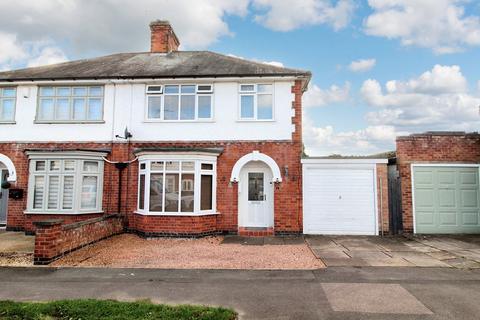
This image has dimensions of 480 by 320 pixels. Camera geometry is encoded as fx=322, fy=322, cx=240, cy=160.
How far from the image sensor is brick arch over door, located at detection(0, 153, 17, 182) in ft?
39.2

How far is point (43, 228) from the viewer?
24.7 feet

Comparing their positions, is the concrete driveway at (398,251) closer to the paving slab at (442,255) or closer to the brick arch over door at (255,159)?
the paving slab at (442,255)

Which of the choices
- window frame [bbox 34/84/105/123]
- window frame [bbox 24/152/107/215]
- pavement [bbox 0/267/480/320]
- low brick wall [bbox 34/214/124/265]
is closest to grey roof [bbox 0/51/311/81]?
window frame [bbox 34/84/105/123]

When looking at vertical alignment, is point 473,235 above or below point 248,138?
below

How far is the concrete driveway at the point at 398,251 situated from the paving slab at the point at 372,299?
1.51 metres

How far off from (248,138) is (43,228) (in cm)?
685

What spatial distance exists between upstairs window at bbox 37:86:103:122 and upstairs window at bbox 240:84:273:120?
5431 millimetres

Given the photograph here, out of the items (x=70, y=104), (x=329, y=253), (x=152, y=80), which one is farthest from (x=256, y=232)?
(x=70, y=104)

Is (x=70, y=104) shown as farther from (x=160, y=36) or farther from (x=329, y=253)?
(x=329, y=253)

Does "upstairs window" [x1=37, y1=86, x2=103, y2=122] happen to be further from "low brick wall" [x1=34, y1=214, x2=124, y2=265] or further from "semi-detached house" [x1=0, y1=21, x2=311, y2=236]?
"low brick wall" [x1=34, y1=214, x2=124, y2=265]

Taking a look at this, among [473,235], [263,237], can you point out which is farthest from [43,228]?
[473,235]

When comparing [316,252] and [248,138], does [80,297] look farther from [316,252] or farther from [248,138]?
[248,138]

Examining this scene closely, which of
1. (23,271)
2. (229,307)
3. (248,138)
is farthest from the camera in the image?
(248,138)

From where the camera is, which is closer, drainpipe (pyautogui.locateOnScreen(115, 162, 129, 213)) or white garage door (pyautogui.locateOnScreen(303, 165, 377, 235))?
white garage door (pyautogui.locateOnScreen(303, 165, 377, 235))
